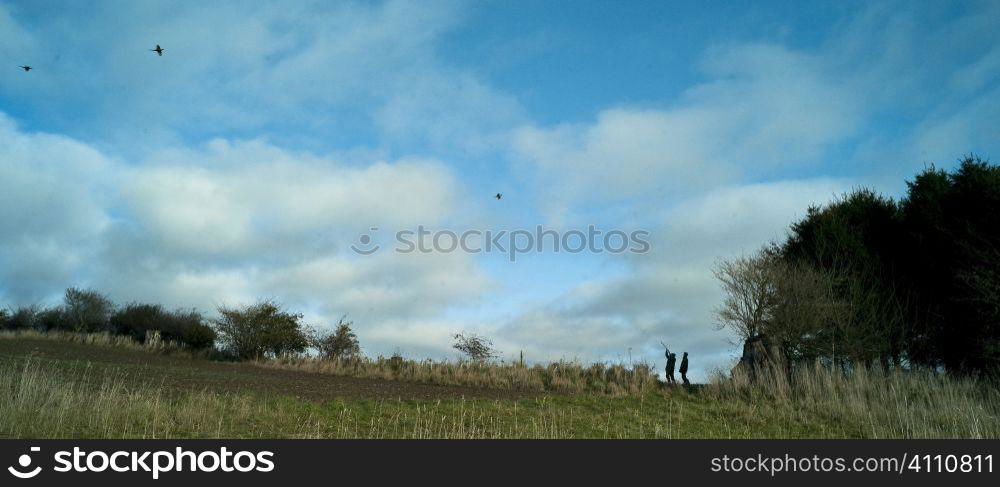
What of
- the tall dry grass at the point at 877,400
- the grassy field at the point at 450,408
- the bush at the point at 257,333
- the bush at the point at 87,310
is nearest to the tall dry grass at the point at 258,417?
the grassy field at the point at 450,408

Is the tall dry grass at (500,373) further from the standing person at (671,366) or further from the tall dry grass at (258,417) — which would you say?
the tall dry grass at (258,417)

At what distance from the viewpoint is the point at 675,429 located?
42.3 feet

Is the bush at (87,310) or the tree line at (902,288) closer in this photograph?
the tree line at (902,288)

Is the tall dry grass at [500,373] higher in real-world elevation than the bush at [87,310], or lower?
lower

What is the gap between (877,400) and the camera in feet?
52.6

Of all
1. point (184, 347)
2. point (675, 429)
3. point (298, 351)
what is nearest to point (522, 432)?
point (675, 429)

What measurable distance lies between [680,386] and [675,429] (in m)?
8.42

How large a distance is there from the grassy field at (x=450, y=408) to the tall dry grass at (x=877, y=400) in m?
0.05

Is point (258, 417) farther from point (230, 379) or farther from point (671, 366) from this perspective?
point (671, 366)

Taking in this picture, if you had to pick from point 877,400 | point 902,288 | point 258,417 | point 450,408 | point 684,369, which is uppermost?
point 902,288

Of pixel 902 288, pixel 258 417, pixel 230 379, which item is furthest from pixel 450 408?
pixel 902 288

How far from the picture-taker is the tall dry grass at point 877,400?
13132mm

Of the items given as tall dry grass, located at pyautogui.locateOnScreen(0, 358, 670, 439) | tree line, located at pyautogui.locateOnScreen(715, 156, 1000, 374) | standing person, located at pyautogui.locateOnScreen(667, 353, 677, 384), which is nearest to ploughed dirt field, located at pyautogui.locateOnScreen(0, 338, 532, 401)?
tall dry grass, located at pyautogui.locateOnScreen(0, 358, 670, 439)

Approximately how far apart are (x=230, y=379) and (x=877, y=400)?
17574 mm
